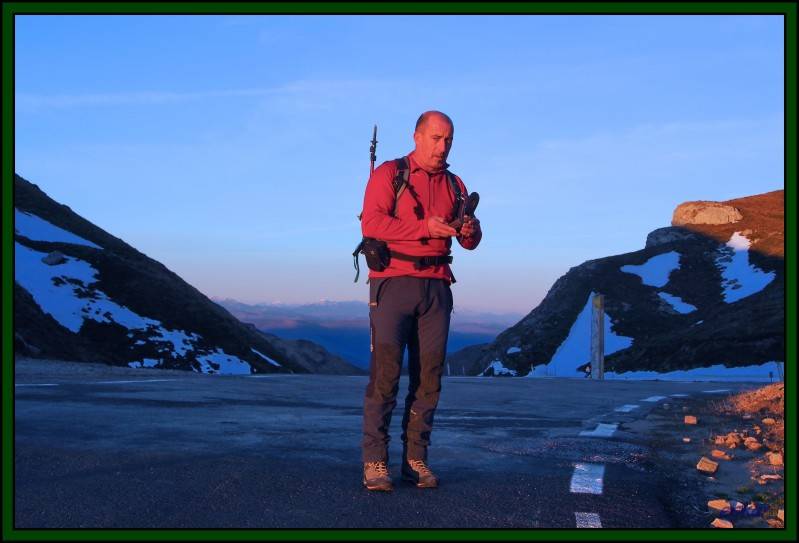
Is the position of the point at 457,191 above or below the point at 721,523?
above

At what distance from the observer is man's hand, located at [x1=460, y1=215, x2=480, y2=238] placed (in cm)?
473

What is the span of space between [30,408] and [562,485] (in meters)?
5.08

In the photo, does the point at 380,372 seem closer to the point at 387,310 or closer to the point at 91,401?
the point at 387,310

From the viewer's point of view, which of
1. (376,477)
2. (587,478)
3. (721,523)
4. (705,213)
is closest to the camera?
(721,523)

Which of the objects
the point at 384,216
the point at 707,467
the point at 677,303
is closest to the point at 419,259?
the point at 384,216

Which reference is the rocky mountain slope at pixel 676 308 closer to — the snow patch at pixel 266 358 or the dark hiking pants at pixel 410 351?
the snow patch at pixel 266 358

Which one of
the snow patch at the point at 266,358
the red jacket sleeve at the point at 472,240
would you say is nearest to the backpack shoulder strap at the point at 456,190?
the red jacket sleeve at the point at 472,240

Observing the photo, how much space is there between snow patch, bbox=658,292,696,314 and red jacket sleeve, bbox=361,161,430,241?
299 ft

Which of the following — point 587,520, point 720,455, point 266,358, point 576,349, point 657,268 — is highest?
point 657,268

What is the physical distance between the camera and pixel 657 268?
106312 mm

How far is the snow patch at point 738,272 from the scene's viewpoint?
91812 mm

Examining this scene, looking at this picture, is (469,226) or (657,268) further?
(657,268)

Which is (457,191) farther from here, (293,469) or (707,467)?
(707,467)

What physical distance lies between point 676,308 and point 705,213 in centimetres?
3795
